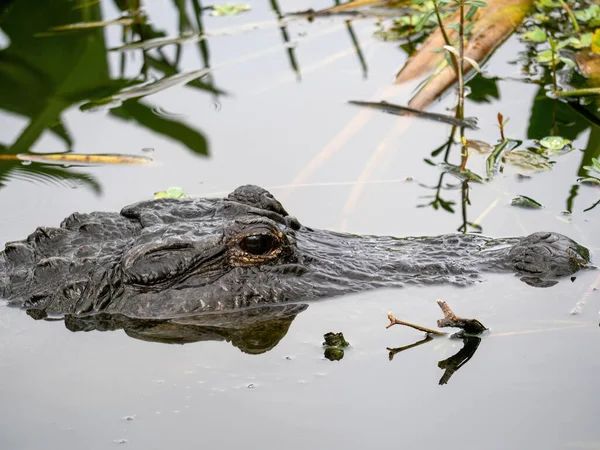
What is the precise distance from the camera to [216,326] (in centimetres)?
484

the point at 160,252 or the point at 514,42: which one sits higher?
the point at 514,42

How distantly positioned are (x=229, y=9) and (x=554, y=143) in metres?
4.18

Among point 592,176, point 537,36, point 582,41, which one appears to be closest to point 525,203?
point 592,176

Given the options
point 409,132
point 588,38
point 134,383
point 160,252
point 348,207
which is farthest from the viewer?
point 588,38

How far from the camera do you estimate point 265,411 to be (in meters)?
4.18

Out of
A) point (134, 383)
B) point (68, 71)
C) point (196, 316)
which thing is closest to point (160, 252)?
point (196, 316)

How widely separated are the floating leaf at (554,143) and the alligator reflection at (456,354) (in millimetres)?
2705

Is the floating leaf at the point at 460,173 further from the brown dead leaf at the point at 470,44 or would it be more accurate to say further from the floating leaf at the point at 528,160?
the brown dead leaf at the point at 470,44

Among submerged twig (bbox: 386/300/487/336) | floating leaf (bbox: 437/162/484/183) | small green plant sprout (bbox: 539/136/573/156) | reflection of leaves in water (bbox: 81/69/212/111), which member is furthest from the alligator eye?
reflection of leaves in water (bbox: 81/69/212/111)

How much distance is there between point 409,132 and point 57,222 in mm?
2824

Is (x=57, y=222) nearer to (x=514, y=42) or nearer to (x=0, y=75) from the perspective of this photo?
(x=0, y=75)

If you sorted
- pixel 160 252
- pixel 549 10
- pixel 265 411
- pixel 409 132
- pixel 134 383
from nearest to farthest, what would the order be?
pixel 265 411 < pixel 134 383 < pixel 160 252 < pixel 409 132 < pixel 549 10

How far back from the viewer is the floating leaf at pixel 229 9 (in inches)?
377

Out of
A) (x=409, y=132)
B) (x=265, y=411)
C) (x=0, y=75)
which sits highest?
(x=0, y=75)
